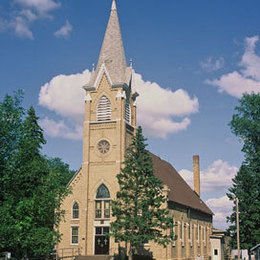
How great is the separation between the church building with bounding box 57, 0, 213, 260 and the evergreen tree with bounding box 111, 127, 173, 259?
20.6ft

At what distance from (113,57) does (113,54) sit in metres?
0.46

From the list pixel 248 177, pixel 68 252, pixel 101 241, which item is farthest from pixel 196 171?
pixel 68 252

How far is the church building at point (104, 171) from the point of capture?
44.0 metres

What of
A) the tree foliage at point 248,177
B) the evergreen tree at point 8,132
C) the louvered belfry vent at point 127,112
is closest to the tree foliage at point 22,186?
the evergreen tree at point 8,132

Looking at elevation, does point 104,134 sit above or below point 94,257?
above

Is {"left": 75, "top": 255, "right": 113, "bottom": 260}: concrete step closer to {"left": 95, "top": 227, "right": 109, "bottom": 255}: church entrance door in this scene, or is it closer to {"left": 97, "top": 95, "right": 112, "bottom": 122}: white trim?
{"left": 95, "top": 227, "right": 109, "bottom": 255}: church entrance door

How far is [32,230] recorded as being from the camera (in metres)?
30.5

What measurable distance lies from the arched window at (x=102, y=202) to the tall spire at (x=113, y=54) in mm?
11407

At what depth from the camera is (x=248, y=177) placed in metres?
→ 47.3

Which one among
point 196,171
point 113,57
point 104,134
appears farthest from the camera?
point 196,171

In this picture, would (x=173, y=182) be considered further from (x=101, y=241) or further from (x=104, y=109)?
(x=101, y=241)

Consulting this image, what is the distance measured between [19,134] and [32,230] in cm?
680

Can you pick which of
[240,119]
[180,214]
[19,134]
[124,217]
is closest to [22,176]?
[19,134]

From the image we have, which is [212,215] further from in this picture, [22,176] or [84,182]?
[22,176]
